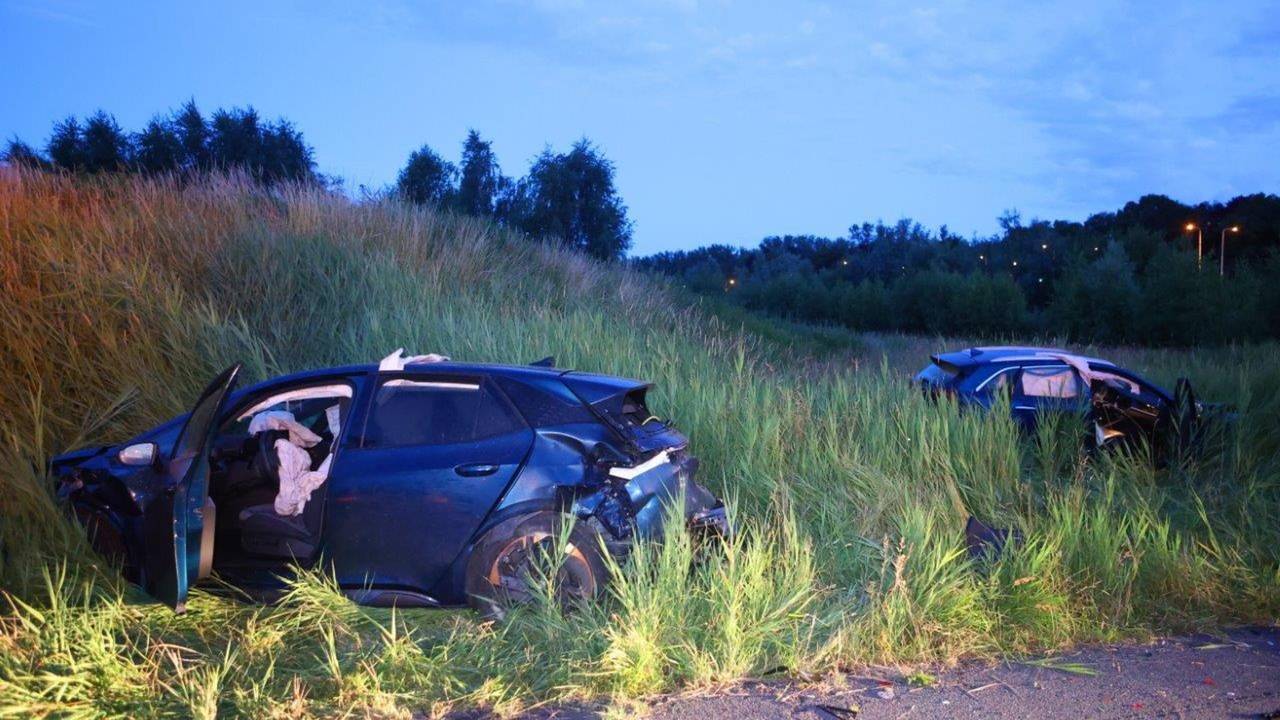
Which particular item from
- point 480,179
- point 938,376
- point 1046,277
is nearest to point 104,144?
point 480,179

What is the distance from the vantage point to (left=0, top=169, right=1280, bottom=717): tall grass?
508 centimetres

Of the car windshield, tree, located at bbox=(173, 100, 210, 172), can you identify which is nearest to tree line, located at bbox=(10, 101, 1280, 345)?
tree, located at bbox=(173, 100, 210, 172)

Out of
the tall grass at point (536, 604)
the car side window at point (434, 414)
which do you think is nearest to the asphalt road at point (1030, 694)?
the tall grass at point (536, 604)

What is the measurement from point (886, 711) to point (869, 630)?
84cm

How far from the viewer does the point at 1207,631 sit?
6.41m

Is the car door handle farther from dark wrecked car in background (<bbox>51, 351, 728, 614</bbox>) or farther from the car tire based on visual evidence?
the car tire

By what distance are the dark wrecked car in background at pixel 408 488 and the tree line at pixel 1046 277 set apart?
953 inches

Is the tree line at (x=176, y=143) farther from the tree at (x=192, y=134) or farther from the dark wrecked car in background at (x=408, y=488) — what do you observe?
the dark wrecked car in background at (x=408, y=488)

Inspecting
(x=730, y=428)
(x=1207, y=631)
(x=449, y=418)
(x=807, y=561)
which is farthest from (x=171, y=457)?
(x=1207, y=631)

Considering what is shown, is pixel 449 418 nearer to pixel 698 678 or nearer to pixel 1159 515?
pixel 698 678

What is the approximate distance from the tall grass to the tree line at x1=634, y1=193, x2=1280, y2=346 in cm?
1768

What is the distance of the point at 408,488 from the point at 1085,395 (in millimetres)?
8172

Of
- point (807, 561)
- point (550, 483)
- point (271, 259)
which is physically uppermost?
point (271, 259)

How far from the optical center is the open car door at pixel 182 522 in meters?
5.62
